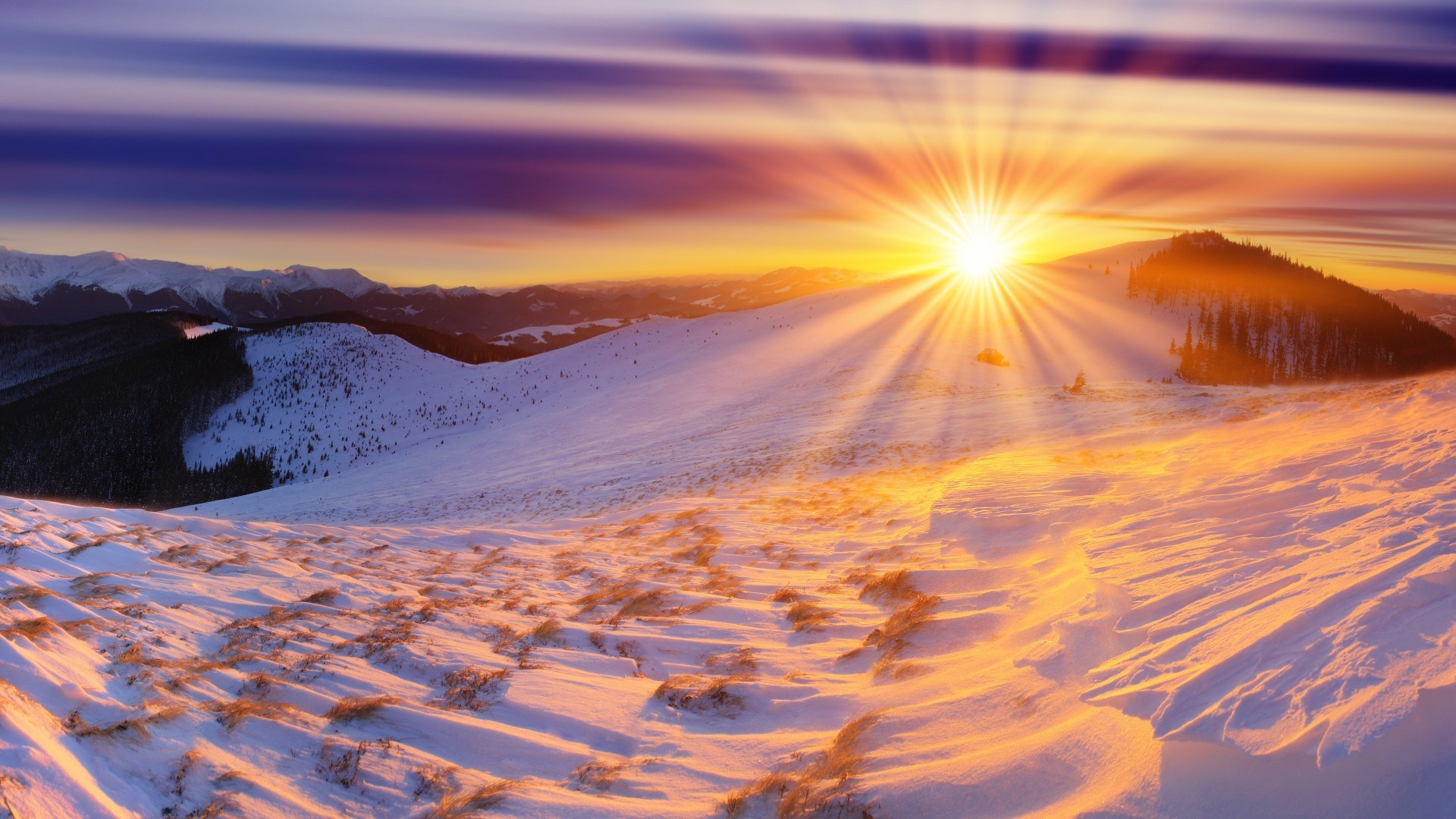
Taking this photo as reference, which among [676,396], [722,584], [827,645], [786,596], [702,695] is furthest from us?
[676,396]

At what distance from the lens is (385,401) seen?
59406 millimetres

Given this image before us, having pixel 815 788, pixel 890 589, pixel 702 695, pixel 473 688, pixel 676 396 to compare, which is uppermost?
pixel 676 396

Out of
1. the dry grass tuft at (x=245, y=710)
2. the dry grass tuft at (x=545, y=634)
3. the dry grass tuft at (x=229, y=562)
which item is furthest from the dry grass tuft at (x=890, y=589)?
the dry grass tuft at (x=229, y=562)

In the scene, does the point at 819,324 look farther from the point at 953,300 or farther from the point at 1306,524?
the point at 1306,524

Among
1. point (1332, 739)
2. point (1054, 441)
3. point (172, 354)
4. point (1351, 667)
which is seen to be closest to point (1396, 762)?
point (1332, 739)

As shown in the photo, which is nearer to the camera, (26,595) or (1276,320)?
(26,595)

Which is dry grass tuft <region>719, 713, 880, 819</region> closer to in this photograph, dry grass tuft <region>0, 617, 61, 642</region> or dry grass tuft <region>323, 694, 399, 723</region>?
dry grass tuft <region>323, 694, 399, 723</region>

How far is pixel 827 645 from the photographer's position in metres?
5.97

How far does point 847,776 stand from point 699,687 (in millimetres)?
1720

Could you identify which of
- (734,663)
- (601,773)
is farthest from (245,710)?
(734,663)

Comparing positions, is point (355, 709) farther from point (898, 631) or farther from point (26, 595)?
point (898, 631)

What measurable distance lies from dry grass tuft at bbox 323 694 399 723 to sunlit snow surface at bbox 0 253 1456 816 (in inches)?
1.4

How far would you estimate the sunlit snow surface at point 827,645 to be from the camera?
10.6 feet

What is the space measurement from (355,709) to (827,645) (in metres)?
3.64
